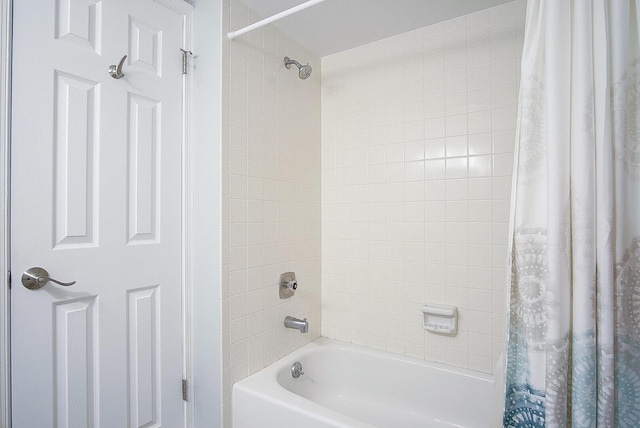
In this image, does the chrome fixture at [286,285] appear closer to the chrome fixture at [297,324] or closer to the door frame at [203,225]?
the chrome fixture at [297,324]

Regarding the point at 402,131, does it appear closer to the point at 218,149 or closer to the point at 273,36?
the point at 273,36

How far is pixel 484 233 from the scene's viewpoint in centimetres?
166

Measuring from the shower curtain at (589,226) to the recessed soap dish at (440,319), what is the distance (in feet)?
2.58

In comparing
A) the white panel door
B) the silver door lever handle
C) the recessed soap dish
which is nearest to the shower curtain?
the recessed soap dish

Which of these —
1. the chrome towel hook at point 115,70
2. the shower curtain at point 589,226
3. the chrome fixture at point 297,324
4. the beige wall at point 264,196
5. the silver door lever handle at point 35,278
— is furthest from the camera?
the chrome fixture at point 297,324

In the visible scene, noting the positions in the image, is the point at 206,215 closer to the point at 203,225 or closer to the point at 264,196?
the point at 203,225

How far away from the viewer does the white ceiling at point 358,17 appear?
1.62 m

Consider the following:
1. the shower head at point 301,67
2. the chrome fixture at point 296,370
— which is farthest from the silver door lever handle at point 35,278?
the shower head at point 301,67

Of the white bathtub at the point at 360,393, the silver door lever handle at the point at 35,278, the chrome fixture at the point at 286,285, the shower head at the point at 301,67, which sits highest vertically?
the shower head at the point at 301,67

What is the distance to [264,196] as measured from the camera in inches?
66.9

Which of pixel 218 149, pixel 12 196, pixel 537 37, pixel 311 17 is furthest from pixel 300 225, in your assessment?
pixel 537 37

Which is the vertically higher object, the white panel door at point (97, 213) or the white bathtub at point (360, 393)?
the white panel door at point (97, 213)

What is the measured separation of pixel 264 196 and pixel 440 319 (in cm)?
111

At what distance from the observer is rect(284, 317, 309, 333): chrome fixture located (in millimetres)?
1738
